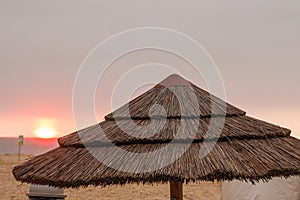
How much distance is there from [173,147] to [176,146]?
0.10ft

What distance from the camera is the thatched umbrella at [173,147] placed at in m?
3.72

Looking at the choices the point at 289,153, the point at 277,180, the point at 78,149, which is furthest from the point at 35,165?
the point at 277,180

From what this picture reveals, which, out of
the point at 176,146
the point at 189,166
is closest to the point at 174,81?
the point at 176,146

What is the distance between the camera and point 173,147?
396 centimetres

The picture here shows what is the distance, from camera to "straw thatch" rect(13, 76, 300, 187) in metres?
3.72

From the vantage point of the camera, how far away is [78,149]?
432cm

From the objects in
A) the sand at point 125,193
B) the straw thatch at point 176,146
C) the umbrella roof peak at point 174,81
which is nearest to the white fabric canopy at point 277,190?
the sand at point 125,193

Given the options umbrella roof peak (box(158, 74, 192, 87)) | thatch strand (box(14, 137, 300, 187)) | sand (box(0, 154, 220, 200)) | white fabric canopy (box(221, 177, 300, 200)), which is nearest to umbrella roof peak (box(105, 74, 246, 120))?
umbrella roof peak (box(158, 74, 192, 87))

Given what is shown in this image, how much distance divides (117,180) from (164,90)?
1425mm

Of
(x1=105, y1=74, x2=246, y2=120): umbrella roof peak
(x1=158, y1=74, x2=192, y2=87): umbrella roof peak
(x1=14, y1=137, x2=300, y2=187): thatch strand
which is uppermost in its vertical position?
(x1=158, y1=74, x2=192, y2=87): umbrella roof peak

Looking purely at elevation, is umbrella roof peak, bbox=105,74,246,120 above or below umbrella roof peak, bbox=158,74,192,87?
below

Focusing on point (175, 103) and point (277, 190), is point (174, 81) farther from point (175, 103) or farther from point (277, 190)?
point (277, 190)

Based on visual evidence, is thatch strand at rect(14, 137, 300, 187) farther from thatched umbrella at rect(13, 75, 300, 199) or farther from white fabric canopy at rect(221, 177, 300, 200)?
white fabric canopy at rect(221, 177, 300, 200)

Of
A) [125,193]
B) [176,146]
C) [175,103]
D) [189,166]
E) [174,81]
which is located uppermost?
[174,81]
